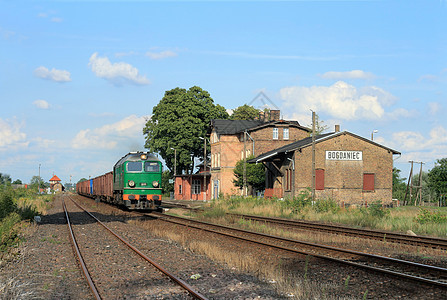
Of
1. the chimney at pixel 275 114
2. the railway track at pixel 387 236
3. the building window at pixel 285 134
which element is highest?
the chimney at pixel 275 114

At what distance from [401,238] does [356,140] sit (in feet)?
79.7

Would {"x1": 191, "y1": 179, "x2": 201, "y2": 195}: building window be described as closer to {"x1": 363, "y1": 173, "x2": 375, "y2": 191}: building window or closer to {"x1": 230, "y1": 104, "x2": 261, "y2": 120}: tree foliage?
{"x1": 230, "y1": 104, "x2": 261, "y2": 120}: tree foliage

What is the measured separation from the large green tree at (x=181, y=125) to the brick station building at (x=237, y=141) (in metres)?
3.90

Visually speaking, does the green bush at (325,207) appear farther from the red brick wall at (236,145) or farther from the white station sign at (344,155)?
the red brick wall at (236,145)

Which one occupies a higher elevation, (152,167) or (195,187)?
(152,167)

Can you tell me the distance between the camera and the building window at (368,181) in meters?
38.8

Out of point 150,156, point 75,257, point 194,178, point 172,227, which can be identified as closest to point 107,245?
point 75,257

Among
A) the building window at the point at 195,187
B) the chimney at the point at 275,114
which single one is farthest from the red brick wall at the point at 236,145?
the chimney at the point at 275,114

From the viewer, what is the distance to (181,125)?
61031 mm

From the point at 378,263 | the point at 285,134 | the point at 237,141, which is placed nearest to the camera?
the point at 378,263

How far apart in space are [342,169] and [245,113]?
43.8 metres

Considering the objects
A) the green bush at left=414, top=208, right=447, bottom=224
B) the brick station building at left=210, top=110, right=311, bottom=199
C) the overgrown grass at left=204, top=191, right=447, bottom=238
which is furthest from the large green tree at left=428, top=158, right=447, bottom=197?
the green bush at left=414, top=208, right=447, bottom=224

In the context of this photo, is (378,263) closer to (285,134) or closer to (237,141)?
(285,134)

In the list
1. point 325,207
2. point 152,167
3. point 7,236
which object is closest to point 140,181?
point 152,167
